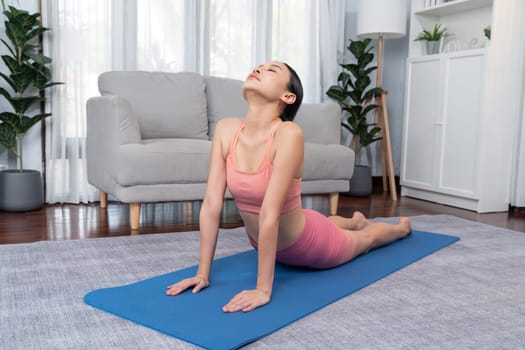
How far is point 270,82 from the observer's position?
5.28ft

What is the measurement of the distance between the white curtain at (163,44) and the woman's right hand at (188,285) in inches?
86.6

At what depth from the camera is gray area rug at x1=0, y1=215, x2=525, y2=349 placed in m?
1.34

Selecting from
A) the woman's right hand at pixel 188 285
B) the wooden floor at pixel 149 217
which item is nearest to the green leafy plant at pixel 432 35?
the wooden floor at pixel 149 217

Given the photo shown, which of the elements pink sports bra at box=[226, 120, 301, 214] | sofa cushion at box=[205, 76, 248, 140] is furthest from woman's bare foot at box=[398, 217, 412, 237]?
sofa cushion at box=[205, 76, 248, 140]

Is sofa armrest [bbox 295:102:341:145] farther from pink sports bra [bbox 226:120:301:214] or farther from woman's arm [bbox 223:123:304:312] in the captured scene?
woman's arm [bbox 223:123:304:312]

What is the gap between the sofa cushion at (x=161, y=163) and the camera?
8.74 ft

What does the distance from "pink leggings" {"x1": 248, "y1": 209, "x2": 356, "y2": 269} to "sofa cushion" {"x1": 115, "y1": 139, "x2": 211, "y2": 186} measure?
3.35ft

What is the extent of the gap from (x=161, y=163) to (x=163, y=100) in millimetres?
754

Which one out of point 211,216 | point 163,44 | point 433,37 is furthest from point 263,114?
point 433,37

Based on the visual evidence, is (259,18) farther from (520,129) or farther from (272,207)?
(272,207)

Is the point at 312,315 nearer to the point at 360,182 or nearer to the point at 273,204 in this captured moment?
the point at 273,204

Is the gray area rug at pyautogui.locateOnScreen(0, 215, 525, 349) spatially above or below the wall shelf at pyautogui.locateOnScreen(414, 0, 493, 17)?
below

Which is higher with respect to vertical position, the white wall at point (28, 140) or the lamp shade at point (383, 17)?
the lamp shade at point (383, 17)

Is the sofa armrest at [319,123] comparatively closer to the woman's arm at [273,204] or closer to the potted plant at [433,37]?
the potted plant at [433,37]
